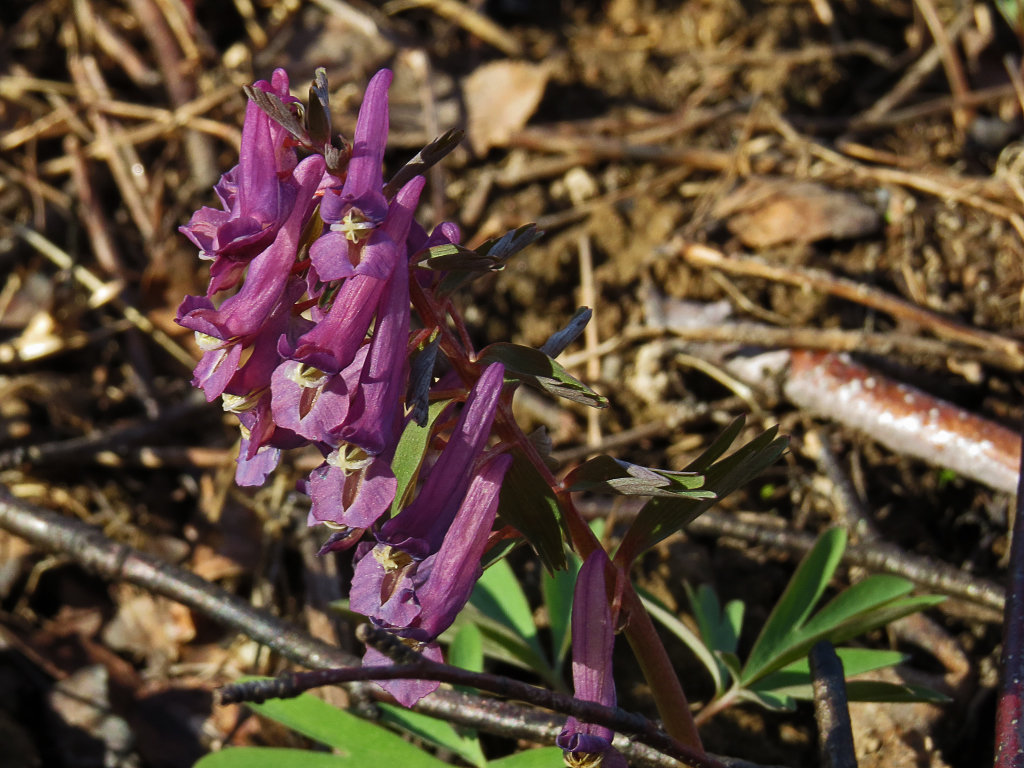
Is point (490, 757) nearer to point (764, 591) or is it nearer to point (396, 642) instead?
point (764, 591)

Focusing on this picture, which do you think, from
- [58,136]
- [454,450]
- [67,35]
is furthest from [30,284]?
[454,450]

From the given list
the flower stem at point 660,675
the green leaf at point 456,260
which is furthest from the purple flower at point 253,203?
the flower stem at point 660,675

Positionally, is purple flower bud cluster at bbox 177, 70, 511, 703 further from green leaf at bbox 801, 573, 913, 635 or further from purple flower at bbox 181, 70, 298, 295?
green leaf at bbox 801, 573, 913, 635

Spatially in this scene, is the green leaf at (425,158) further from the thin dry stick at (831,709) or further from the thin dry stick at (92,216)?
the thin dry stick at (92,216)

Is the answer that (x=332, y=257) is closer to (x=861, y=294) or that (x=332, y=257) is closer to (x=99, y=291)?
(x=861, y=294)

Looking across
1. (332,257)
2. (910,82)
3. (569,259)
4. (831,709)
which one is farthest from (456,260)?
(910,82)

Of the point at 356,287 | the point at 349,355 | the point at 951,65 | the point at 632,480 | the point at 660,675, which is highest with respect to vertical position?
the point at 951,65

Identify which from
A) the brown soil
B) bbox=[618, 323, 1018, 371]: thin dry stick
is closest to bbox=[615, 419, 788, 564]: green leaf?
the brown soil
